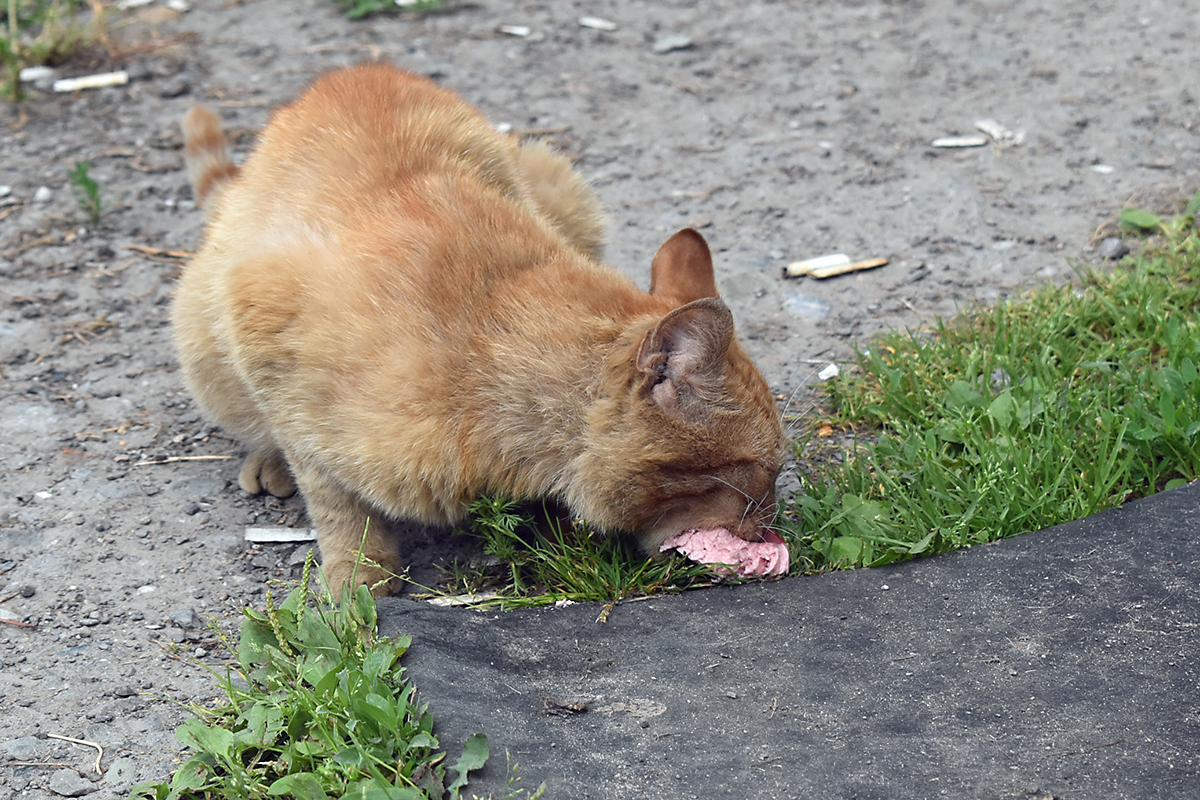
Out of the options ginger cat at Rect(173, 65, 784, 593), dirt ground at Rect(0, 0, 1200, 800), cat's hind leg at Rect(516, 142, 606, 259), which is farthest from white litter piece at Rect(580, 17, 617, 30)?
ginger cat at Rect(173, 65, 784, 593)

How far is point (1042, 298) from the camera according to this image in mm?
4152

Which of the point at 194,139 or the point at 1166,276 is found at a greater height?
the point at 194,139

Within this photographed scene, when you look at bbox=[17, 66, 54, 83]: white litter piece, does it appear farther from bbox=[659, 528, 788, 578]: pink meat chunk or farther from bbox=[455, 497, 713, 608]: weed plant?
bbox=[659, 528, 788, 578]: pink meat chunk

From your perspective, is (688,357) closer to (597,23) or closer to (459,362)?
(459,362)

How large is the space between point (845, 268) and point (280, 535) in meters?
2.73

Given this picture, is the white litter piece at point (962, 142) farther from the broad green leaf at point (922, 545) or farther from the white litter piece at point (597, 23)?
the broad green leaf at point (922, 545)

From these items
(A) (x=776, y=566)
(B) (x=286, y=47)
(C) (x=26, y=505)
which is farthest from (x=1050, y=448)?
(B) (x=286, y=47)

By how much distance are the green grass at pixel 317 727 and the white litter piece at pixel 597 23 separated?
17.5ft

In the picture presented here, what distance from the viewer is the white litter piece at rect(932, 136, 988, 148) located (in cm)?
557

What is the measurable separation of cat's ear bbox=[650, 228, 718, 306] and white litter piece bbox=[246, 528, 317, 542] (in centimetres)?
144

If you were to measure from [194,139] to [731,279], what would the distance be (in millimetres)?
2478

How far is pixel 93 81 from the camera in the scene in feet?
21.5

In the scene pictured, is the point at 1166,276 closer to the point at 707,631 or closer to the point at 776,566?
the point at 776,566

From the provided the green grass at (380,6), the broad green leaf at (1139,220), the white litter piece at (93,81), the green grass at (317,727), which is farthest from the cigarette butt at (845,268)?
the white litter piece at (93,81)
